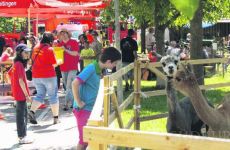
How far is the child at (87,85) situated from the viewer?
17.3ft

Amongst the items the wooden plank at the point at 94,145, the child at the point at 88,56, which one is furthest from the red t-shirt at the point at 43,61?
the wooden plank at the point at 94,145

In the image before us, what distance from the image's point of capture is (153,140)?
2.41 m

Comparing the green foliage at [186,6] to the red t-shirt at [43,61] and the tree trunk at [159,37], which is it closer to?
the red t-shirt at [43,61]

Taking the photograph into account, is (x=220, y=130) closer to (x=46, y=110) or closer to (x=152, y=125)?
(x=152, y=125)

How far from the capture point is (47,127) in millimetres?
9242

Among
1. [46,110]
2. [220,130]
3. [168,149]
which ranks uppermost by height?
[168,149]

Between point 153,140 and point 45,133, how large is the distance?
6506 millimetres

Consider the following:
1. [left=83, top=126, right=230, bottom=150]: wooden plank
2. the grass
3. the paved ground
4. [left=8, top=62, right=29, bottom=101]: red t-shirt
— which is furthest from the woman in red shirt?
[left=83, top=126, right=230, bottom=150]: wooden plank

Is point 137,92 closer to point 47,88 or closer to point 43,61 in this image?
point 43,61

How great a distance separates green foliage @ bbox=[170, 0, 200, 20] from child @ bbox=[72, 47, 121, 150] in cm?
419

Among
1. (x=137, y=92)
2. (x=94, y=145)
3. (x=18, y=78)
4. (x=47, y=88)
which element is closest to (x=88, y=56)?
(x=47, y=88)

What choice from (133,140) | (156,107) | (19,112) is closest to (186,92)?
(133,140)

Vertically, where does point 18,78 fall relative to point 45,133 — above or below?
above

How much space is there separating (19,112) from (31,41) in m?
6.43
